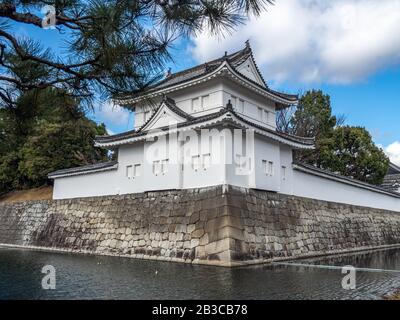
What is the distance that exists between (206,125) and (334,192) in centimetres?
653

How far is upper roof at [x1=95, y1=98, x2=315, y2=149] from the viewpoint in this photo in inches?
353

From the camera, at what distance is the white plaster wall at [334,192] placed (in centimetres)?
1191

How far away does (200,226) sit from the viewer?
900 cm

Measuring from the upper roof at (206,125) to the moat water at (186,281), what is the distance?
11.5ft

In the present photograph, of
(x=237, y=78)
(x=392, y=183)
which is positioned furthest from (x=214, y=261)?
(x=392, y=183)

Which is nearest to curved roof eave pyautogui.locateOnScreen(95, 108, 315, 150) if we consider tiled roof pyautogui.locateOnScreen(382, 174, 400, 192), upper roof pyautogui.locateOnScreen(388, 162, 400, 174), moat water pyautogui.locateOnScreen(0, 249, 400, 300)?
moat water pyautogui.locateOnScreen(0, 249, 400, 300)

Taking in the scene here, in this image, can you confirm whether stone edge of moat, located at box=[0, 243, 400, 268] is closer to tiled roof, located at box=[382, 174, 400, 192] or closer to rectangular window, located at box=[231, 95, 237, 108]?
rectangular window, located at box=[231, 95, 237, 108]

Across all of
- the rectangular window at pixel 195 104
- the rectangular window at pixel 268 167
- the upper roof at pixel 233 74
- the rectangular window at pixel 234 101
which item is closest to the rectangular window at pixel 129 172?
the upper roof at pixel 233 74

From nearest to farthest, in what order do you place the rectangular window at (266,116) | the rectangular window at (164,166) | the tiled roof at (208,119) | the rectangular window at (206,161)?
the tiled roof at (208,119) < the rectangular window at (206,161) < the rectangular window at (164,166) < the rectangular window at (266,116)

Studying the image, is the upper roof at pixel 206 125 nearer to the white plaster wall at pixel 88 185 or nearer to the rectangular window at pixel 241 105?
the white plaster wall at pixel 88 185

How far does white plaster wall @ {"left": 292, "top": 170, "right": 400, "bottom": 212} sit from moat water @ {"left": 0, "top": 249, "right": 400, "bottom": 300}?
389 centimetres
